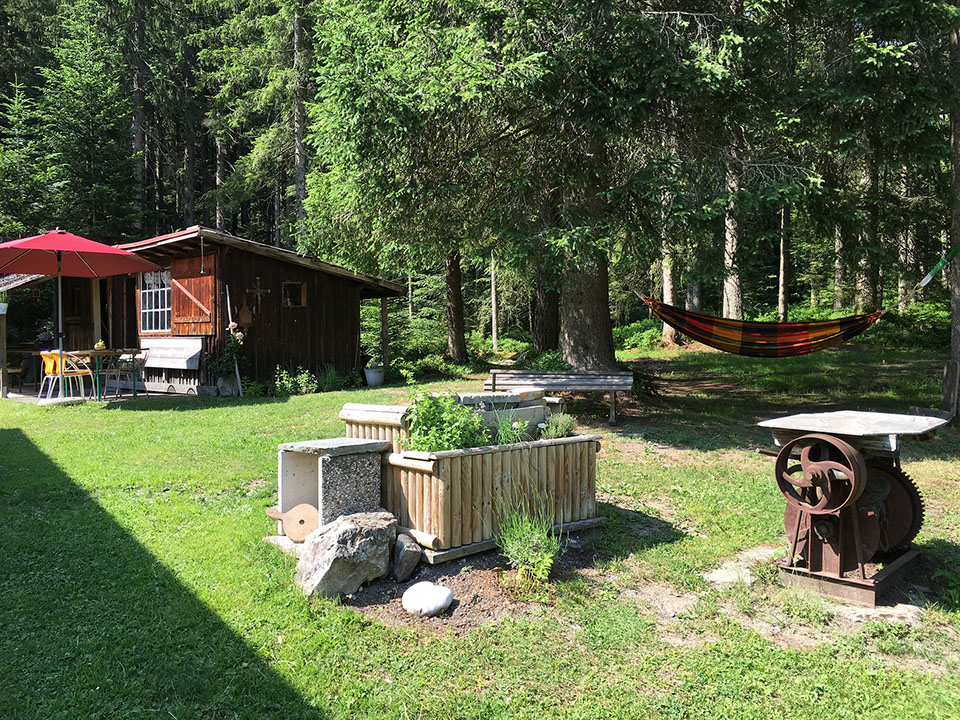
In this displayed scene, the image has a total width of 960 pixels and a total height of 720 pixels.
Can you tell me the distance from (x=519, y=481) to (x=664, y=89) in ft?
16.9

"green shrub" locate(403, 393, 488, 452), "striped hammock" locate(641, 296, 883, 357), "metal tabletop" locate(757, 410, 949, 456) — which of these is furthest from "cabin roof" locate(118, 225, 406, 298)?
"metal tabletop" locate(757, 410, 949, 456)

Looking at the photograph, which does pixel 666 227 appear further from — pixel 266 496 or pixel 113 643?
pixel 113 643

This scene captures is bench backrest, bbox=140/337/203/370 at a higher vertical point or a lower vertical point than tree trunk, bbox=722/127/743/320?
lower

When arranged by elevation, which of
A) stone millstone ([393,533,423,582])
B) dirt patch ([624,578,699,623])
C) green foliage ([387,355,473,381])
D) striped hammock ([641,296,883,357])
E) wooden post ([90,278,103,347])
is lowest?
dirt patch ([624,578,699,623])

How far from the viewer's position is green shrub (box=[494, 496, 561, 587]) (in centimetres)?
340

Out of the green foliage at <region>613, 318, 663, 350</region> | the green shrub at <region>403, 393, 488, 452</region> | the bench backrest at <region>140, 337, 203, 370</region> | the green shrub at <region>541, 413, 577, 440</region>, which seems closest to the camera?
the green shrub at <region>403, 393, 488, 452</region>

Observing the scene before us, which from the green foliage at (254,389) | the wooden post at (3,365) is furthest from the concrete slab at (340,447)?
the wooden post at (3,365)

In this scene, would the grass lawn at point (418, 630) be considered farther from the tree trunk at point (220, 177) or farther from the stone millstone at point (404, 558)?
the tree trunk at point (220, 177)

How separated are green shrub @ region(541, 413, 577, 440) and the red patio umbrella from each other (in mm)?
7500

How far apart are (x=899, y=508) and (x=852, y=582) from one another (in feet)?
1.87

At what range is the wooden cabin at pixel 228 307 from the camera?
1174 cm

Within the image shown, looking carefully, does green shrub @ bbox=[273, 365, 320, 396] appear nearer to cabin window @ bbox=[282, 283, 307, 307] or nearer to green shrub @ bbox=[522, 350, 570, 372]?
cabin window @ bbox=[282, 283, 307, 307]

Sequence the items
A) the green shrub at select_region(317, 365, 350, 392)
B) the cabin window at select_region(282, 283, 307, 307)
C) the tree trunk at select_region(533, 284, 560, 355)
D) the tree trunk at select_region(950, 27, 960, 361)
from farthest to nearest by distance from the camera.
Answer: the tree trunk at select_region(533, 284, 560, 355)
the cabin window at select_region(282, 283, 307, 307)
the green shrub at select_region(317, 365, 350, 392)
the tree trunk at select_region(950, 27, 960, 361)

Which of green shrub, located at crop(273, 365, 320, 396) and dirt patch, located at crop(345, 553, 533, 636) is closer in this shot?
dirt patch, located at crop(345, 553, 533, 636)
